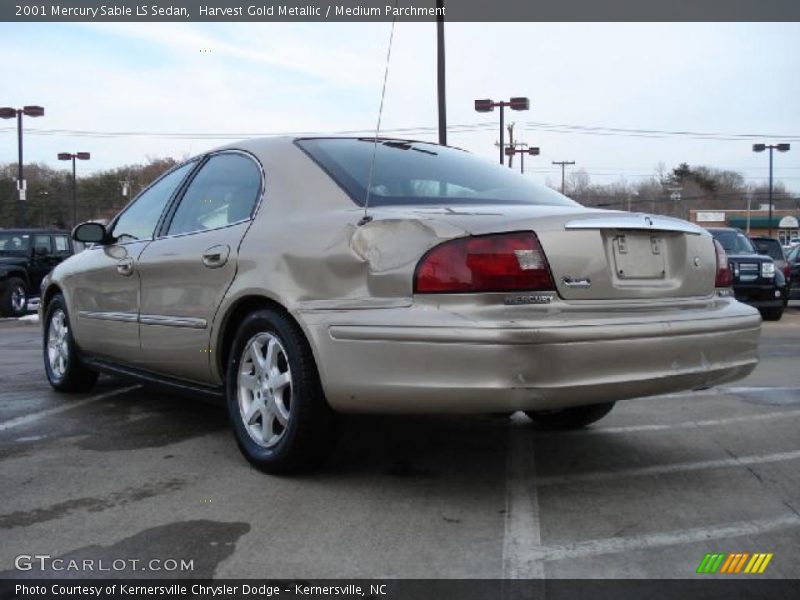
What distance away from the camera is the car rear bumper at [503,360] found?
2.86 metres

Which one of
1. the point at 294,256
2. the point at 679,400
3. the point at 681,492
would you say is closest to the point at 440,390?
the point at 294,256

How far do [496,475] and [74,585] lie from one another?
6.11 ft

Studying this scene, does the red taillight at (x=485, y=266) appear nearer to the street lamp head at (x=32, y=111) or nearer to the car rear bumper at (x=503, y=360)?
the car rear bumper at (x=503, y=360)

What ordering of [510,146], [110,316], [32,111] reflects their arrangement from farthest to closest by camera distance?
[510,146] < [32,111] < [110,316]

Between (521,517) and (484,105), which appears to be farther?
(484,105)

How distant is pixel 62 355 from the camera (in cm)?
566

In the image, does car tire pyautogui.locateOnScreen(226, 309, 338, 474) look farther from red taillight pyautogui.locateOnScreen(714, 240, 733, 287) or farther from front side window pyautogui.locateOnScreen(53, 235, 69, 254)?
front side window pyautogui.locateOnScreen(53, 235, 69, 254)

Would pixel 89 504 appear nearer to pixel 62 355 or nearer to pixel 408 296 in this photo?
pixel 408 296

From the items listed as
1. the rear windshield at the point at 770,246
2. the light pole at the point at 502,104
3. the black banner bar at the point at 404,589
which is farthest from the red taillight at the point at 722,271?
the light pole at the point at 502,104

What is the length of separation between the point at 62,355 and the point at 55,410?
0.72 meters

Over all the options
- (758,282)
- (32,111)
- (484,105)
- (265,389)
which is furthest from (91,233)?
(32,111)

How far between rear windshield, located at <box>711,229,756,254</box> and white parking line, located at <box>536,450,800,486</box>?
34.8 feet

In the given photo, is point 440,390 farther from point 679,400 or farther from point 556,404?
point 679,400

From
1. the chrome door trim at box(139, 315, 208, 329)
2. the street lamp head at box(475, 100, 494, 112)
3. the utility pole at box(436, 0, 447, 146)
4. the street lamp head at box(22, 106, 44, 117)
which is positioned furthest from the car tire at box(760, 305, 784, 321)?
the street lamp head at box(22, 106, 44, 117)
